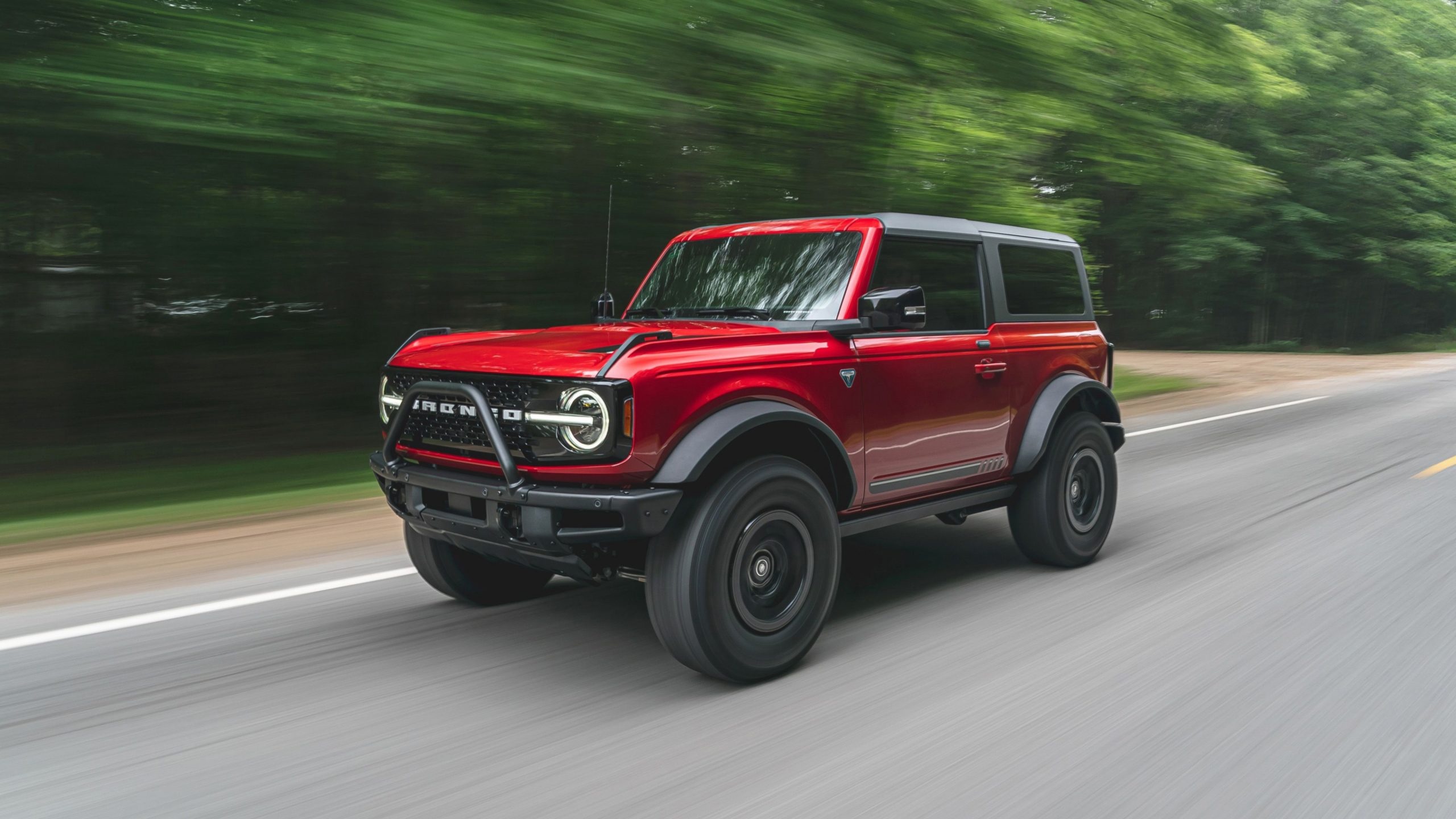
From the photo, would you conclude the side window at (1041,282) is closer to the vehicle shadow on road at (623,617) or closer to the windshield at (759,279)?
the windshield at (759,279)

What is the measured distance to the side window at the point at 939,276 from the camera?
4.99 m

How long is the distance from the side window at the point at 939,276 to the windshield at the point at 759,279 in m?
0.20

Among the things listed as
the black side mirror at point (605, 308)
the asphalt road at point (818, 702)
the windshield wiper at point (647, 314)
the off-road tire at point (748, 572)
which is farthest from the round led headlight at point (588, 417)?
the black side mirror at point (605, 308)

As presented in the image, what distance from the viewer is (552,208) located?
10.8 metres

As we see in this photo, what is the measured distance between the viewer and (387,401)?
190 inches

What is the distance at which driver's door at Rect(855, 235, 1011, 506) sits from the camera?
15.6 feet

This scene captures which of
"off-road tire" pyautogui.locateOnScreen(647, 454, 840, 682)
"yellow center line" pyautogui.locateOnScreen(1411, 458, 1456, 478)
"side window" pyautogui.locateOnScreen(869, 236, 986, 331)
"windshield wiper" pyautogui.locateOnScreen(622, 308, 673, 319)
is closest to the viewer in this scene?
"off-road tire" pyautogui.locateOnScreen(647, 454, 840, 682)

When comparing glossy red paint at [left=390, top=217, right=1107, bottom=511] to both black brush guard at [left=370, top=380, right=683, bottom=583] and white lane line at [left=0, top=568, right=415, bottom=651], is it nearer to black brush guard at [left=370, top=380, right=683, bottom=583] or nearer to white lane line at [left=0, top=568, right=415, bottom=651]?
black brush guard at [left=370, top=380, right=683, bottom=583]

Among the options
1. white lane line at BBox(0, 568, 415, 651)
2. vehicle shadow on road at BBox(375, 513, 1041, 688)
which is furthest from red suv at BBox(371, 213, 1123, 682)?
white lane line at BBox(0, 568, 415, 651)

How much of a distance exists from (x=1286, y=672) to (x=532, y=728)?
9.40ft

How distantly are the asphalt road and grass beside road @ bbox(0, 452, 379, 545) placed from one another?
1.95 metres

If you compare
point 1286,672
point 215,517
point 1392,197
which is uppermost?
point 1392,197

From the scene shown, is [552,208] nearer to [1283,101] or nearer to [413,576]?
[413,576]

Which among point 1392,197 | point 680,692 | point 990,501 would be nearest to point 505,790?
point 680,692
